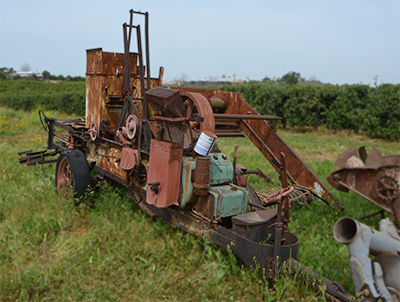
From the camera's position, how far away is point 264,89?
18266mm

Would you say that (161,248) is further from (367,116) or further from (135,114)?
(367,116)

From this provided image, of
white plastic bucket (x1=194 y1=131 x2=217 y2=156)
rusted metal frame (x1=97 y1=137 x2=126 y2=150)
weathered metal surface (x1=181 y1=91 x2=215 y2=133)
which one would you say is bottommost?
rusted metal frame (x1=97 y1=137 x2=126 y2=150)

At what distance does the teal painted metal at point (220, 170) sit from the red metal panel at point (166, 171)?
417 millimetres

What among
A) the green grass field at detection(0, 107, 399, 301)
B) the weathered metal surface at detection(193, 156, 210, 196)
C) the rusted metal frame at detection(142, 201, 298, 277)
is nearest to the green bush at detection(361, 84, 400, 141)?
the green grass field at detection(0, 107, 399, 301)

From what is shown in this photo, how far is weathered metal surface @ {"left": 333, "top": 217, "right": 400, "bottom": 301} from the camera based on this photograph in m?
2.20

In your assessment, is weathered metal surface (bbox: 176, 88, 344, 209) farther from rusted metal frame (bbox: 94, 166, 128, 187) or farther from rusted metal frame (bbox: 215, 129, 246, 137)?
rusted metal frame (bbox: 94, 166, 128, 187)

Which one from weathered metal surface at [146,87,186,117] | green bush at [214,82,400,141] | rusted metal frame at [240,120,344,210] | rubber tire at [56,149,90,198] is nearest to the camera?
weathered metal surface at [146,87,186,117]

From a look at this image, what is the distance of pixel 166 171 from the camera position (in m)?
3.41

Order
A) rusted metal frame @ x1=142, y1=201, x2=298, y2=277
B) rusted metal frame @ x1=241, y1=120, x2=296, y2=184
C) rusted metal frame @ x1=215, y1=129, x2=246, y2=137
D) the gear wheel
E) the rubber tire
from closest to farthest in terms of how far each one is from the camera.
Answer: rusted metal frame @ x1=142, y1=201, x2=298, y2=277, the gear wheel, rusted metal frame @ x1=215, y1=129, x2=246, y2=137, rusted metal frame @ x1=241, y1=120, x2=296, y2=184, the rubber tire

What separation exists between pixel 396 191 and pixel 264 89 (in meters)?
14.9

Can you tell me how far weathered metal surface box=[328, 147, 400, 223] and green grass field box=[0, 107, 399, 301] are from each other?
66 cm

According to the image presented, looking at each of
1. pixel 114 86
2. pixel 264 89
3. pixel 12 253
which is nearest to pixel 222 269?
pixel 12 253

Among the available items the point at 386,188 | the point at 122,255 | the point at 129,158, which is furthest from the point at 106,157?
the point at 386,188

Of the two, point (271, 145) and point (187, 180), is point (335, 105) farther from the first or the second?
point (187, 180)
